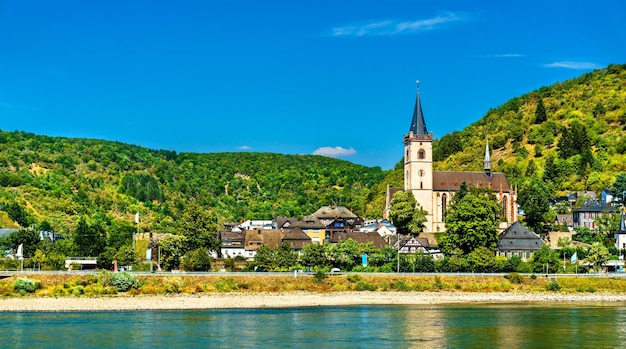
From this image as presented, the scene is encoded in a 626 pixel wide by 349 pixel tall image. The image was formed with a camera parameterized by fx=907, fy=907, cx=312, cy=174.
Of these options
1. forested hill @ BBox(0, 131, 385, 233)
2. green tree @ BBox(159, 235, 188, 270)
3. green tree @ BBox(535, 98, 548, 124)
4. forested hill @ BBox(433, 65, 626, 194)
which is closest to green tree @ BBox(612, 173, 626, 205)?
forested hill @ BBox(433, 65, 626, 194)

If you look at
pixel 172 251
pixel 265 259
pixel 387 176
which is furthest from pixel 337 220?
pixel 387 176

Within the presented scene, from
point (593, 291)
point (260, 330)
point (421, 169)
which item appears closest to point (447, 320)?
point (260, 330)

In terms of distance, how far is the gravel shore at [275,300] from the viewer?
6450 cm

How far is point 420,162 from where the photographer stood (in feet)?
Result: 365

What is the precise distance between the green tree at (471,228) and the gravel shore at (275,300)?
14.3m

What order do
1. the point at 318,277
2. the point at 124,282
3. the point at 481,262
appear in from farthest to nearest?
1. the point at 481,262
2. the point at 318,277
3. the point at 124,282

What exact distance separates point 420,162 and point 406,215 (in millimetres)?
9970

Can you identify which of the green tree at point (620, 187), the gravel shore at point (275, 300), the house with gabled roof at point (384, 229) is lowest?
the gravel shore at point (275, 300)

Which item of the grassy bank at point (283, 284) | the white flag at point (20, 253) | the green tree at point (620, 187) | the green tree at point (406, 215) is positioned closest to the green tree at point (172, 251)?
the grassy bank at point (283, 284)

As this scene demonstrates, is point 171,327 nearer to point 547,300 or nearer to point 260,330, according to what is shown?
point 260,330

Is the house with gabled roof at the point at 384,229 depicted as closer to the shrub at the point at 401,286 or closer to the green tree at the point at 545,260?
the green tree at the point at 545,260

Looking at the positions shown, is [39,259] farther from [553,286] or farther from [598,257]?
[598,257]

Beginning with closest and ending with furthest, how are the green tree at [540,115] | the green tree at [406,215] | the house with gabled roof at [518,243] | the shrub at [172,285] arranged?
the shrub at [172,285] < the house with gabled roof at [518,243] < the green tree at [406,215] < the green tree at [540,115]

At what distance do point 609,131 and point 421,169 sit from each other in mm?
57310
